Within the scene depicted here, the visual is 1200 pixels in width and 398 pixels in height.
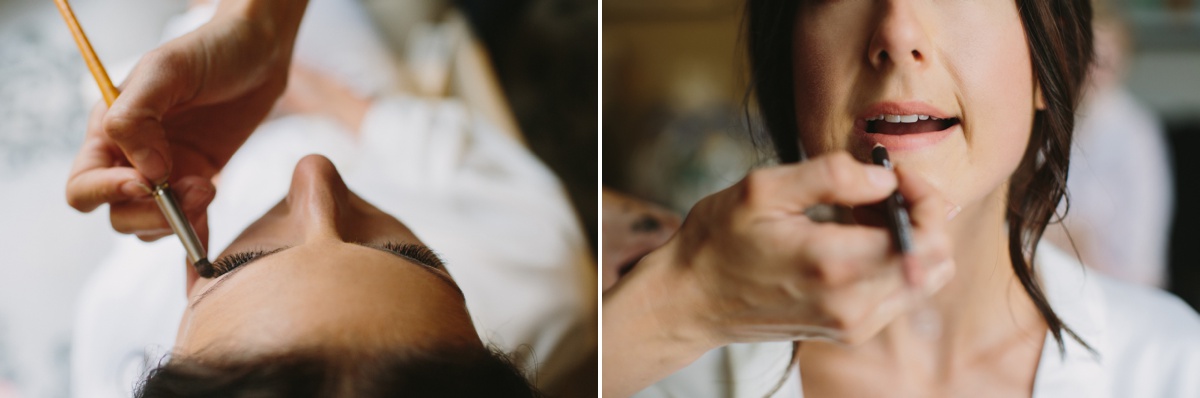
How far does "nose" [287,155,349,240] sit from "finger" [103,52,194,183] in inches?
2.9

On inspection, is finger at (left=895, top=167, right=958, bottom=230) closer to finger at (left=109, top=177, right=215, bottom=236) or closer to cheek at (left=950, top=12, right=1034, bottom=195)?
cheek at (left=950, top=12, right=1034, bottom=195)

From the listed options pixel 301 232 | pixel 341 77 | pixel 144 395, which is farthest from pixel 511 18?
pixel 144 395

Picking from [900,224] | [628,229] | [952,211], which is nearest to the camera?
[900,224]

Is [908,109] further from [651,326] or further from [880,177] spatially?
[651,326]

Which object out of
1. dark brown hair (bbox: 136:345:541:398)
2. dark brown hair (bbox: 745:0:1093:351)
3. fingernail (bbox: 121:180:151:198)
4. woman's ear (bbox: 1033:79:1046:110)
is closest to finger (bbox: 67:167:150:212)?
fingernail (bbox: 121:180:151:198)

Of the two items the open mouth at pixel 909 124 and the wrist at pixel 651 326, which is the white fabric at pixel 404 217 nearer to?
the wrist at pixel 651 326

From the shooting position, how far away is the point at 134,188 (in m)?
0.52

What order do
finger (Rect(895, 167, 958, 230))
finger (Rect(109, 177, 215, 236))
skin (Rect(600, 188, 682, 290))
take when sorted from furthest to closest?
skin (Rect(600, 188, 682, 290)) → finger (Rect(109, 177, 215, 236)) → finger (Rect(895, 167, 958, 230))

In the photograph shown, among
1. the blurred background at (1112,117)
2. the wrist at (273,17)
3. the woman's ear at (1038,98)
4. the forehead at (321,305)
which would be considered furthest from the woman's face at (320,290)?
the woman's ear at (1038,98)

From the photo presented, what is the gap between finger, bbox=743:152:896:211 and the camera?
443mm

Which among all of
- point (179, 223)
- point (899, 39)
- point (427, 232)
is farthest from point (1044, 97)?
point (179, 223)

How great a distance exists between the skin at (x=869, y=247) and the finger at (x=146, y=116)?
11.4 inches

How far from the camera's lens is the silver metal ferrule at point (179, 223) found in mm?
526

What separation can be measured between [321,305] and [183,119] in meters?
0.18
